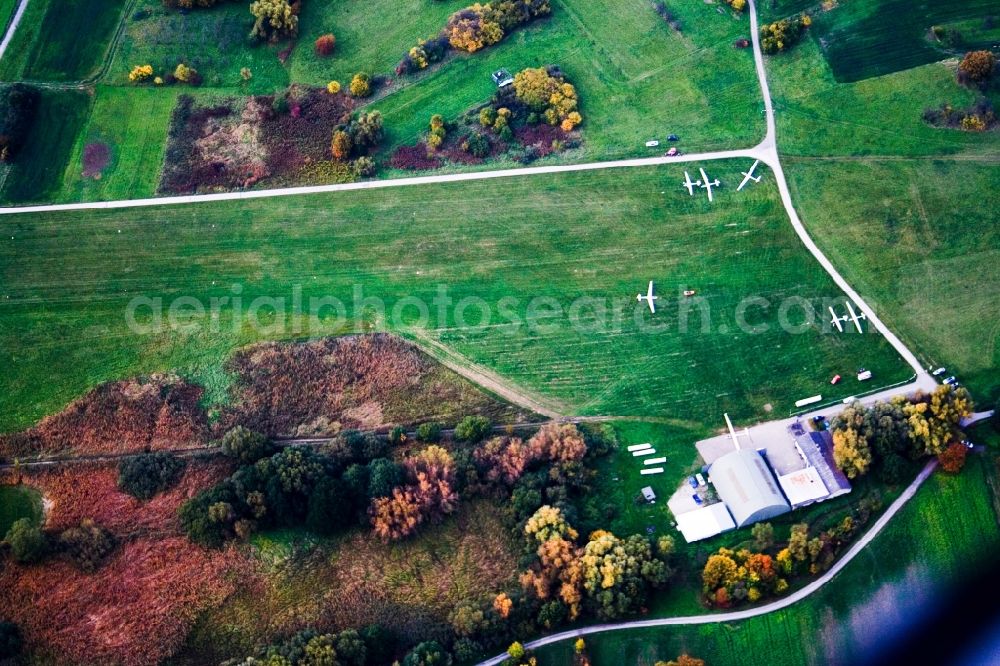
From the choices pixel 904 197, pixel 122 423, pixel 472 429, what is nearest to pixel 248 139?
pixel 122 423

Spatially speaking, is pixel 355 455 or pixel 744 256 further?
pixel 744 256

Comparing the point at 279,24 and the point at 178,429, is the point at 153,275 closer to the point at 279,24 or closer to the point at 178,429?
the point at 178,429

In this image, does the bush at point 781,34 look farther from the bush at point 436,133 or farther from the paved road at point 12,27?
the paved road at point 12,27

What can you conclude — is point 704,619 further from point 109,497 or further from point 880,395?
point 109,497

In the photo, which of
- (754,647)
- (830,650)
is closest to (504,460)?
(754,647)

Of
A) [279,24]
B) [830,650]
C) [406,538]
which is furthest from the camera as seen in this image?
[279,24]

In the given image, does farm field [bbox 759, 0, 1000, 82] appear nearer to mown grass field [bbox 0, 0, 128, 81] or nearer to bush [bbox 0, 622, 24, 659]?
mown grass field [bbox 0, 0, 128, 81]

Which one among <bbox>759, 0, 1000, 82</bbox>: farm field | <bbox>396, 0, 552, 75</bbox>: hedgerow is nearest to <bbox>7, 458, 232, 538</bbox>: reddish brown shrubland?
<bbox>396, 0, 552, 75</bbox>: hedgerow
